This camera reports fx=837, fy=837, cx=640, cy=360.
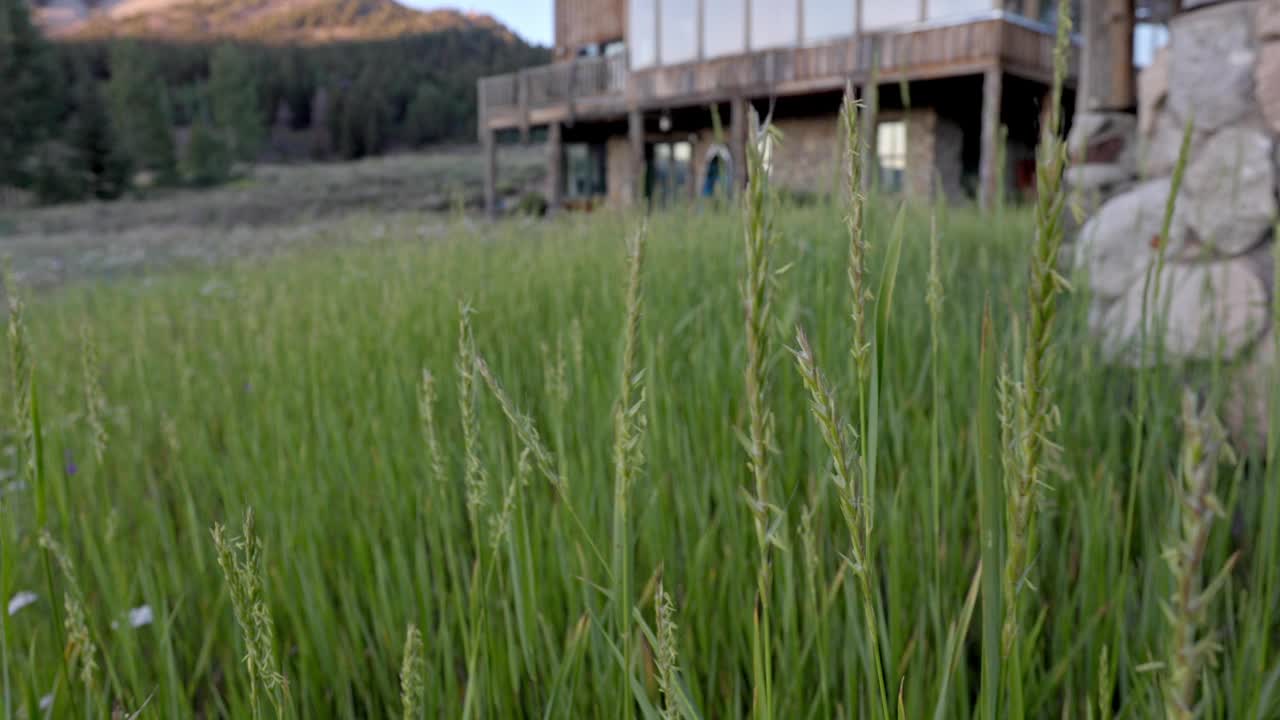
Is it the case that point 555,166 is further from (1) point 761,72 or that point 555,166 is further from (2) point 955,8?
(2) point 955,8

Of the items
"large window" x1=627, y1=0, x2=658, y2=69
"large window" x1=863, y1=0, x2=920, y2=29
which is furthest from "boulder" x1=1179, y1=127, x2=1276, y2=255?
"large window" x1=627, y1=0, x2=658, y2=69

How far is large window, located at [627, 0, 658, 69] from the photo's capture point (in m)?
15.8

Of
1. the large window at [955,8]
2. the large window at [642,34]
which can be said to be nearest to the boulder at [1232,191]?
the large window at [955,8]

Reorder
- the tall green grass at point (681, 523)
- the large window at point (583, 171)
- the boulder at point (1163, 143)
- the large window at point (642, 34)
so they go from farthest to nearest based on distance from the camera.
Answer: the large window at point (583, 171) → the large window at point (642, 34) → the boulder at point (1163, 143) → the tall green grass at point (681, 523)

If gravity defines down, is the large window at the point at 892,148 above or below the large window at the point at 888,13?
below

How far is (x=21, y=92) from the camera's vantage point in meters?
38.9

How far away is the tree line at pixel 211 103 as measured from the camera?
128ft

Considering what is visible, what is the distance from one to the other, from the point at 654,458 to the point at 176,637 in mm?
918

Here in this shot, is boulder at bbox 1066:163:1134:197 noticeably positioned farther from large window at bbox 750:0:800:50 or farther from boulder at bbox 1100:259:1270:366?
large window at bbox 750:0:800:50

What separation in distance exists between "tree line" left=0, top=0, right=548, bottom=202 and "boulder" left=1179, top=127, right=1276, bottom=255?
45.0m

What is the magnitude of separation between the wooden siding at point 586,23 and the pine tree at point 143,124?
32.7 metres

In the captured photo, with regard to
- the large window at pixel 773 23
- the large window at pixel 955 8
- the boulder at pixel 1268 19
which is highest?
the large window at pixel 773 23

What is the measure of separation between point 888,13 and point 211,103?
6305cm

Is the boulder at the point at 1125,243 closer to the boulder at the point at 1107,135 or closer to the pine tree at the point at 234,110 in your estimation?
the boulder at the point at 1107,135
